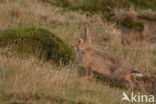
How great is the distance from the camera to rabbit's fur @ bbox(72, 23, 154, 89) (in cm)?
848

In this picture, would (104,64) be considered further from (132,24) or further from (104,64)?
(132,24)

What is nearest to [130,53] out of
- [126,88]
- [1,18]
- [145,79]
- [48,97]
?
[145,79]

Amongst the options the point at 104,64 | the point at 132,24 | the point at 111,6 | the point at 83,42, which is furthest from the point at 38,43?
the point at 111,6

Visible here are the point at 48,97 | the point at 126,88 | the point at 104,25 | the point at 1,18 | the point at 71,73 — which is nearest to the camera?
the point at 48,97

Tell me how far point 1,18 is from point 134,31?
6.52 m

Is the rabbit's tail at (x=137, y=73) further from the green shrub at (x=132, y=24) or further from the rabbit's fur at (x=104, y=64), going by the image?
the green shrub at (x=132, y=24)

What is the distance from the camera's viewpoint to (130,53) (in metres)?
10.8

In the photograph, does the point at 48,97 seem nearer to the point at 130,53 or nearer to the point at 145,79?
the point at 145,79

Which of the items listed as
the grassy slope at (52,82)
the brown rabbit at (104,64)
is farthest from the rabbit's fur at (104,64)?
the grassy slope at (52,82)

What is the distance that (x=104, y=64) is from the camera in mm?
8555

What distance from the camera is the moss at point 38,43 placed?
891cm

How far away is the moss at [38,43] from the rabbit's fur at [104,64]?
0.76 m

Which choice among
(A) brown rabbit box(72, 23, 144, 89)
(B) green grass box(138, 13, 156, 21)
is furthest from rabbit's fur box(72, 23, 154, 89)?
(B) green grass box(138, 13, 156, 21)

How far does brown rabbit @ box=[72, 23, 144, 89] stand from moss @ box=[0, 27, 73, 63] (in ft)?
2.49
